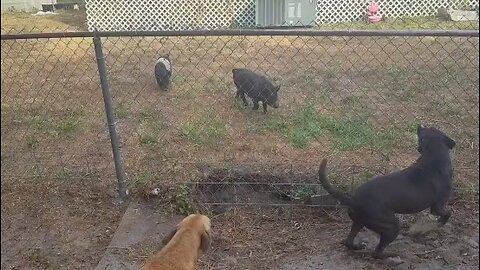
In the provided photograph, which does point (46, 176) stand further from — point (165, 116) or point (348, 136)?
point (348, 136)

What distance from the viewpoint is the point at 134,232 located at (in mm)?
3781

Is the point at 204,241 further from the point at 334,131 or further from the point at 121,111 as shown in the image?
the point at 121,111

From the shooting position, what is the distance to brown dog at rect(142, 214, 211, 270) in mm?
2750

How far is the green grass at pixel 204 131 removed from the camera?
528 cm

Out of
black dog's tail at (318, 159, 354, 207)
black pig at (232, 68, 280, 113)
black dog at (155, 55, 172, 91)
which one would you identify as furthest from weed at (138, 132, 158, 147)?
black dog's tail at (318, 159, 354, 207)

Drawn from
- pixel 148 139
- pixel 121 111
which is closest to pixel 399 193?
pixel 148 139

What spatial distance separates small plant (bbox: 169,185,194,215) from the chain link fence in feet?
0.04

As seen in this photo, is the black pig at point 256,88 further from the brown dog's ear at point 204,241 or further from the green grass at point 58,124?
the brown dog's ear at point 204,241

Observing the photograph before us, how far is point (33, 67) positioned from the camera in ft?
26.4

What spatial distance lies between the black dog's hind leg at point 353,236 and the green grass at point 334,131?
1557mm

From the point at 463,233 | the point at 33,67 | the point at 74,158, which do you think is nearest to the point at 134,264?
the point at 74,158

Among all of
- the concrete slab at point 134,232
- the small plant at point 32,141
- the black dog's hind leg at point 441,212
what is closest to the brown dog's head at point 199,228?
the concrete slab at point 134,232

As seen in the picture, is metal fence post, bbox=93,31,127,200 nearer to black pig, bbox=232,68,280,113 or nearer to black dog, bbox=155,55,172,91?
black pig, bbox=232,68,280,113

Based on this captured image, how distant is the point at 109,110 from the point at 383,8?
395 inches
